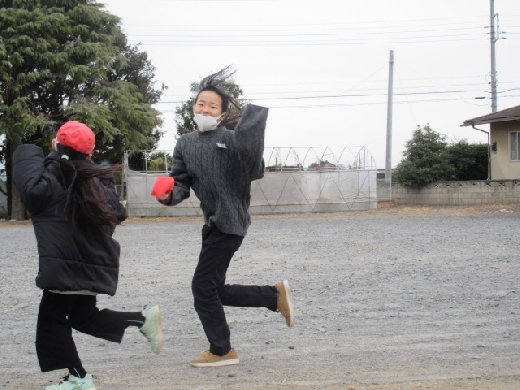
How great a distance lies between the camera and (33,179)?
11.6 ft

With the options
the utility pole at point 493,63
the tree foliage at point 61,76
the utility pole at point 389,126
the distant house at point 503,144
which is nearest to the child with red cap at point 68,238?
the tree foliage at point 61,76

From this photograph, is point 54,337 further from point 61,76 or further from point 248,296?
point 61,76

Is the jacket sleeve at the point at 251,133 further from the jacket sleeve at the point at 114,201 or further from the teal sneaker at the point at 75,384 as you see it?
the teal sneaker at the point at 75,384

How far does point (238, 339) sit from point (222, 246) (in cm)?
102

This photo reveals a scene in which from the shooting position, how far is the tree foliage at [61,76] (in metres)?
24.0

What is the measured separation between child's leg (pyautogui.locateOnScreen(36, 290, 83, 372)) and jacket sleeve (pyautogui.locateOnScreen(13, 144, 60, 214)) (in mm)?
524

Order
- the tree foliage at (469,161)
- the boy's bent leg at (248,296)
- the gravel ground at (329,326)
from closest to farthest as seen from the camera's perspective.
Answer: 1. the gravel ground at (329,326)
2. the boy's bent leg at (248,296)
3. the tree foliage at (469,161)

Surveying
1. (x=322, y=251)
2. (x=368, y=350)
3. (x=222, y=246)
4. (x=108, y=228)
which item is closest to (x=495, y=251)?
(x=322, y=251)

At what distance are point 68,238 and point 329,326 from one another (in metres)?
2.47

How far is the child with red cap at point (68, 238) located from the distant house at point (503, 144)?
89.4 feet

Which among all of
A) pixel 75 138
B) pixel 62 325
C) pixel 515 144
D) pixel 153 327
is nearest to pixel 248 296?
pixel 153 327

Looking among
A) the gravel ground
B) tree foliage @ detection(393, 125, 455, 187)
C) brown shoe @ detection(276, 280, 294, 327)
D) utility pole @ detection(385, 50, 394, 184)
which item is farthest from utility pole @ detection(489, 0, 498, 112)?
brown shoe @ detection(276, 280, 294, 327)

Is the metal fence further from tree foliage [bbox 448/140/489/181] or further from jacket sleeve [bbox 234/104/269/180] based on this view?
jacket sleeve [bbox 234/104/269/180]

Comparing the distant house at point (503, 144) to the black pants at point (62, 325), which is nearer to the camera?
the black pants at point (62, 325)
